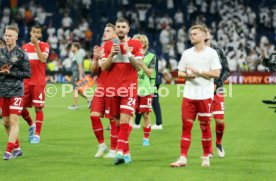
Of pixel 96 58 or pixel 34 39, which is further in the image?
pixel 34 39

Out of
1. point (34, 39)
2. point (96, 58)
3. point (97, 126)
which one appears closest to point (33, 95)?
point (34, 39)

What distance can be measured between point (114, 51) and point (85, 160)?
90.9 inches

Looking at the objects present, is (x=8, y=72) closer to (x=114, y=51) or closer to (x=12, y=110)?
(x=12, y=110)

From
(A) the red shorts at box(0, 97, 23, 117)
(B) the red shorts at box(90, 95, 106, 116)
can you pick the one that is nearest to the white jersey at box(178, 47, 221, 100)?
(B) the red shorts at box(90, 95, 106, 116)

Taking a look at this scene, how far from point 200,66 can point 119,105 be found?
5.63 ft

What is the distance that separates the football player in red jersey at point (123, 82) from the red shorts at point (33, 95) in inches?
144

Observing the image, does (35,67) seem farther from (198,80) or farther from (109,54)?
(198,80)

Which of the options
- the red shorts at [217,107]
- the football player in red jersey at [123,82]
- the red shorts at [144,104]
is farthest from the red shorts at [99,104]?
the red shorts at [144,104]

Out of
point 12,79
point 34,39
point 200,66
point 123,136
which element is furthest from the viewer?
point 34,39

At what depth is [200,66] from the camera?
12.1 meters

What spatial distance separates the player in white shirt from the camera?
12.0 meters

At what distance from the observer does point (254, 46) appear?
45.3m

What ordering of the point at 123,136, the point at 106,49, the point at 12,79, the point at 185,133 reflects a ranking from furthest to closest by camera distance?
the point at 12,79
the point at 106,49
the point at 123,136
the point at 185,133

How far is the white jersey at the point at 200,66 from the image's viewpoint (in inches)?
475
